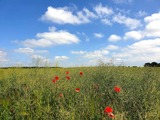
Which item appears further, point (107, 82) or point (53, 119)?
point (107, 82)

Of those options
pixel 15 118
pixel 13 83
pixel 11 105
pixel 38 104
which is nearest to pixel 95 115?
pixel 38 104

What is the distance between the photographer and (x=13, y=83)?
10.3 metres

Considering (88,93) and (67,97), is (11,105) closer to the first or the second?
(67,97)

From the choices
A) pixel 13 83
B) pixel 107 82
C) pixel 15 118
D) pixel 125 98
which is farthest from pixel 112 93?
pixel 13 83

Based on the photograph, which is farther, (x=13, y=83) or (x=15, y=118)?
(x=13, y=83)

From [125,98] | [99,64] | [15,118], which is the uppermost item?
[99,64]

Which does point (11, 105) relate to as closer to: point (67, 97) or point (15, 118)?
point (15, 118)

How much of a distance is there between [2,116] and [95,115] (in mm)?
2172

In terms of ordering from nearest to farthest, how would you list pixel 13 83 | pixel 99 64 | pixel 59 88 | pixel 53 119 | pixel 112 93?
pixel 53 119 → pixel 112 93 → pixel 59 88 → pixel 13 83 → pixel 99 64

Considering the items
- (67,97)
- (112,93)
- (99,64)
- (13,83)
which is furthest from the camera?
(99,64)

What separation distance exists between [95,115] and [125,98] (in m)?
0.85

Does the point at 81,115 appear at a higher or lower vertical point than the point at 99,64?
lower

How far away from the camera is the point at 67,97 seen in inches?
342

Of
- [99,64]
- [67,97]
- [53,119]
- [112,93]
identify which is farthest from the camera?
[99,64]
